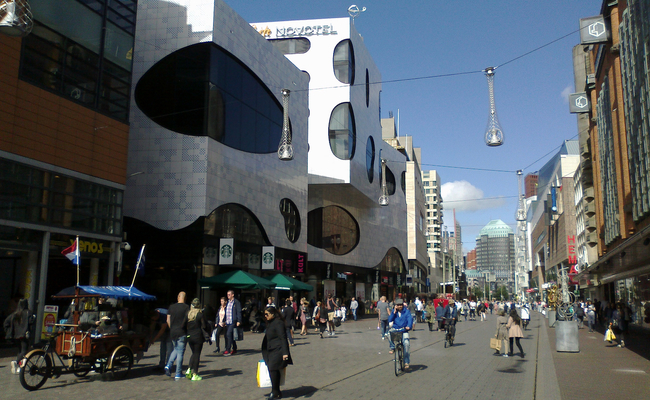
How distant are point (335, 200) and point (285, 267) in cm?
1436

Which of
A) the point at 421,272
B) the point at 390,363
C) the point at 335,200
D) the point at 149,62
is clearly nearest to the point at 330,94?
the point at 335,200

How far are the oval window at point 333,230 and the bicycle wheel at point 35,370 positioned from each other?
3301 cm

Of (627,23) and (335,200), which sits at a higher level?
(627,23)

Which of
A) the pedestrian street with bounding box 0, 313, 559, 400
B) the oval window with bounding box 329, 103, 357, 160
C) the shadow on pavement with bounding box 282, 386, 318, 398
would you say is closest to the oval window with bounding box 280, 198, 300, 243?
the oval window with bounding box 329, 103, 357, 160

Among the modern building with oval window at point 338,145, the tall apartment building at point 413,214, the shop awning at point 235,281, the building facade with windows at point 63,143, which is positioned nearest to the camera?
the building facade with windows at point 63,143

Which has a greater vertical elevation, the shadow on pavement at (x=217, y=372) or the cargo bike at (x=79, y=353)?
the cargo bike at (x=79, y=353)

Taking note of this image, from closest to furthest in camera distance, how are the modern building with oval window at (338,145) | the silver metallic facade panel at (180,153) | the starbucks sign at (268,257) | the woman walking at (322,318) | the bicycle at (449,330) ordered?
the bicycle at (449,330) < the woman walking at (322,318) < the silver metallic facade panel at (180,153) < the starbucks sign at (268,257) < the modern building with oval window at (338,145)

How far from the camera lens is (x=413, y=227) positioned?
262ft

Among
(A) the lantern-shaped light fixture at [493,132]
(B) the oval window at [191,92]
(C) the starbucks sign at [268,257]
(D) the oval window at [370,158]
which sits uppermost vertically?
(D) the oval window at [370,158]

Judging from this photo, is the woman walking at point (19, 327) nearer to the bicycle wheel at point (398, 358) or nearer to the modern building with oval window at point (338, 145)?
the bicycle wheel at point (398, 358)

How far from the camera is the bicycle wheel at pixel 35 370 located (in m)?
9.68

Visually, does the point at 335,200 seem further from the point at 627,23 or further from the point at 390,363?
the point at 390,363

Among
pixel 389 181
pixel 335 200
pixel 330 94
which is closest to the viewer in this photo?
pixel 330 94

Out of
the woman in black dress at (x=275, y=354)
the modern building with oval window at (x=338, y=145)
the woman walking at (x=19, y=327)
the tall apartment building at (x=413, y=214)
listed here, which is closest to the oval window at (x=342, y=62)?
the modern building with oval window at (x=338, y=145)
